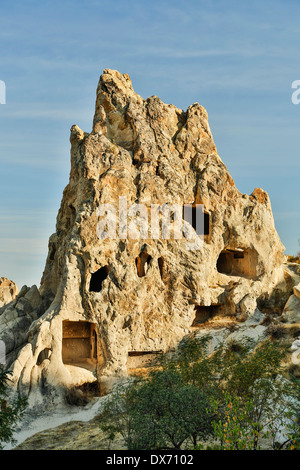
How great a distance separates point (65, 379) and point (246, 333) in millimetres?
11225

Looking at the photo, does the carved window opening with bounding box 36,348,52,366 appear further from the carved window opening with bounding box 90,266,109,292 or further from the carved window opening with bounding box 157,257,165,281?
the carved window opening with bounding box 157,257,165,281

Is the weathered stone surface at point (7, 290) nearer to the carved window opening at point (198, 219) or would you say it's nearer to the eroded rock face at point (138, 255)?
the eroded rock face at point (138, 255)

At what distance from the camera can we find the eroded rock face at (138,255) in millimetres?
35406

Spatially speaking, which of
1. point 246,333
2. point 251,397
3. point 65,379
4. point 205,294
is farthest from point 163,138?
point 251,397

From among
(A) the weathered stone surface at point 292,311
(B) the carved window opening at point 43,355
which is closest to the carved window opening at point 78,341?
(B) the carved window opening at point 43,355

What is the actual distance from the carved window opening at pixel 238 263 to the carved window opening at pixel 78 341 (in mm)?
10926

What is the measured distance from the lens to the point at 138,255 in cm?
3747

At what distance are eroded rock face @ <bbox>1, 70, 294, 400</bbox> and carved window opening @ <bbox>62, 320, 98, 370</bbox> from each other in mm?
57

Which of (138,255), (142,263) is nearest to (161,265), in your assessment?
(142,263)

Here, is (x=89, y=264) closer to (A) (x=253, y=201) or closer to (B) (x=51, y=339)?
(B) (x=51, y=339)

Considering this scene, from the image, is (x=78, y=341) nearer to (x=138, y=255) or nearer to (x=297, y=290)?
(x=138, y=255)

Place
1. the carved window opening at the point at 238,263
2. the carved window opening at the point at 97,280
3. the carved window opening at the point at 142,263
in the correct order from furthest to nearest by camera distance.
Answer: the carved window opening at the point at 238,263 < the carved window opening at the point at 97,280 < the carved window opening at the point at 142,263

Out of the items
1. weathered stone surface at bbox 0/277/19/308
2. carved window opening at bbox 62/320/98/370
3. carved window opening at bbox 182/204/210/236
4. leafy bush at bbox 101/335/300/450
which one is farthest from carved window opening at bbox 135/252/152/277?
weathered stone surface at bbox 0/277/19/308
